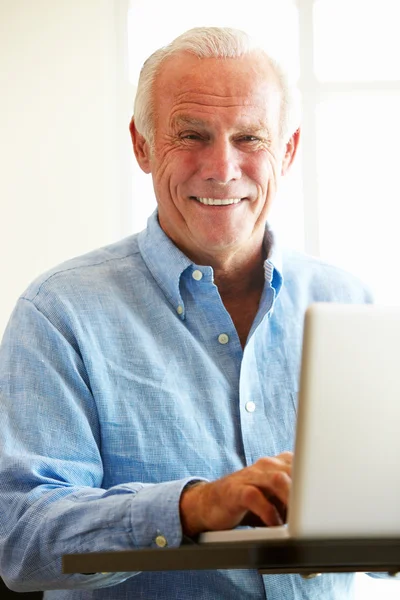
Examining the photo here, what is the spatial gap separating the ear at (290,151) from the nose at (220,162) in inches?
8.3

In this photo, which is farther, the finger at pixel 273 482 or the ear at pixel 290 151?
the ear at pixel 290 151

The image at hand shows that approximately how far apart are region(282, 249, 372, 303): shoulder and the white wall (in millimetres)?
2808

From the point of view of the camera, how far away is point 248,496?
1070mm

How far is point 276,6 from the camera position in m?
4.96

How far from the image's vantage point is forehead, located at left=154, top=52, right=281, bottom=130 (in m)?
1.76

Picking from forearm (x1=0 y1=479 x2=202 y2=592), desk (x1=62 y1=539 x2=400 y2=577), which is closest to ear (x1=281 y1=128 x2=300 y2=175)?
forearm (x1=0 y1=479 x2=202 y2=592)

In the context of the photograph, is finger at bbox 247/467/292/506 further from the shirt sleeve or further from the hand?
the shirt sleeve

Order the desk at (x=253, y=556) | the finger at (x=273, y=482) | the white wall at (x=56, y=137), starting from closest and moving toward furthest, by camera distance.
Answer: the desk at (x=253, y=556) → the finger at (x=273, y=482) → the white wall at (x=56, y=137)

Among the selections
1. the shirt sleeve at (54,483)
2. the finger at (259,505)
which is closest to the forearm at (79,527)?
the shirt sleeve at (54,483)

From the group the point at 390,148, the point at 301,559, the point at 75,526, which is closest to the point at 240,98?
the point at 75,526

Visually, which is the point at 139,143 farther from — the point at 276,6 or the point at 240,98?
the point at 276,6

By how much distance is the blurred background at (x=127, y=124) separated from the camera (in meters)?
4.63

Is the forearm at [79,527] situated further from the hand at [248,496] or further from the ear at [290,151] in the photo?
the ear at [290,151]

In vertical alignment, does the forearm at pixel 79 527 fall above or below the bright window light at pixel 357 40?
below
